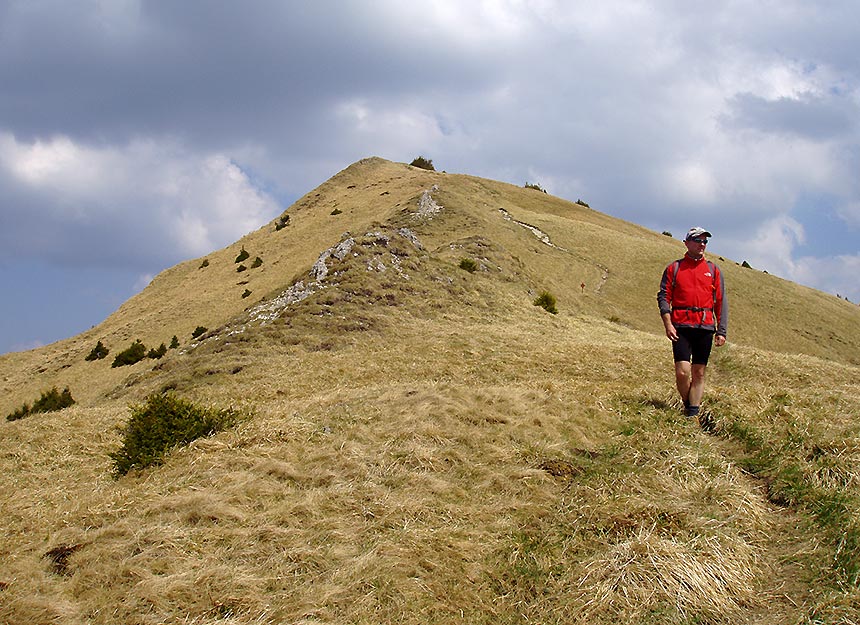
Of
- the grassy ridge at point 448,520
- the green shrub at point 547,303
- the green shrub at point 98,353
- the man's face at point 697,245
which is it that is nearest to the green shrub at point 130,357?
the green shrub at point 98,353

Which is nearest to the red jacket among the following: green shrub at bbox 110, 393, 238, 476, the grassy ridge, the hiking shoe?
the hiking shoe

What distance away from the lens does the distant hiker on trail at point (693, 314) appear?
384 inches

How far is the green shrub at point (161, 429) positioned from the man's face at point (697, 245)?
8.39 metres

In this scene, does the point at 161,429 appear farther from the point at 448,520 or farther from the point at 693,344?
the point at 693,344

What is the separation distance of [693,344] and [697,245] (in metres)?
1.64

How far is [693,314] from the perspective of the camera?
9773 mm

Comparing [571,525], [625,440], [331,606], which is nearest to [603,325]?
[625,440]

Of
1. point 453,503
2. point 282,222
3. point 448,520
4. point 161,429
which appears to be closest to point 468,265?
point 161,429

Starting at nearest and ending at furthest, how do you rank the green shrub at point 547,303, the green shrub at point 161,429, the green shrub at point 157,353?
the green shrub at point 161,429, the green shrub at point 547,303, the green shrub at point 157,353

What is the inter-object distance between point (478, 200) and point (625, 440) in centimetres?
4730

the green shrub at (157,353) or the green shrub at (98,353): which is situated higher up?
the green shrub at (98,353)

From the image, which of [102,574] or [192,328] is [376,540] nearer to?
[102,574]

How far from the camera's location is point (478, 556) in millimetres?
6375

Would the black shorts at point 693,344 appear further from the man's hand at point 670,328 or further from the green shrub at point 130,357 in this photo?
the green shrub at point 130,357
